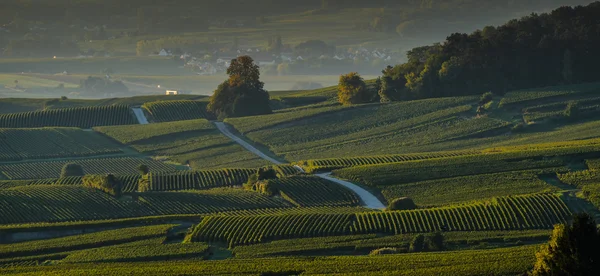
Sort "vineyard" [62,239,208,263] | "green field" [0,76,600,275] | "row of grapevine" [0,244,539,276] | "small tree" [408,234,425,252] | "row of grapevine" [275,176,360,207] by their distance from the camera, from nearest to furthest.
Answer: "row of grapevine" [0,244,539,276] < "vineyard" [62,239,208,263] < "green field" [0,76,600,275] < "small tree" [408,234,425,252] < "row of grapevine" [275,176,360,207]

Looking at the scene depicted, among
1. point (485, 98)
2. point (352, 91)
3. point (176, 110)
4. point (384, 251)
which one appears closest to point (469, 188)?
point (384, 251)

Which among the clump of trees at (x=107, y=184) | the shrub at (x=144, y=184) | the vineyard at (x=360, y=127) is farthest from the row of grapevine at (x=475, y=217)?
the vineyard at (x=360, y=127)

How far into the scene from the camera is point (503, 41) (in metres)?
132

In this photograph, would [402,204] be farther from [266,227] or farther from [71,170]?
[71,170]

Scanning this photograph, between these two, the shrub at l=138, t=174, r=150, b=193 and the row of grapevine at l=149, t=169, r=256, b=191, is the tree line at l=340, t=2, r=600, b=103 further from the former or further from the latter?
the shrub at l=138, t=174, r=150, b=193

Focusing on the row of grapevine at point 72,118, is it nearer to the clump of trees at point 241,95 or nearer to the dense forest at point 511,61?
the clump of trees at point 241,95

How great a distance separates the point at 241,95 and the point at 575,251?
285 feet

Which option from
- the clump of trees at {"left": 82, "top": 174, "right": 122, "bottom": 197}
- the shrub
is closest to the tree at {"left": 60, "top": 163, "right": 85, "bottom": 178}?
the shrub

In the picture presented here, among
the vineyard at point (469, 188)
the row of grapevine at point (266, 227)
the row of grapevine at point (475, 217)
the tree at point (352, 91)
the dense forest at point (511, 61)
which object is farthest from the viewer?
the tree at point (352, 91)

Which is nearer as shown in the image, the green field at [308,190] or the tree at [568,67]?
the green field at [308,190]

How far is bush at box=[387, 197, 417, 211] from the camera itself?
3162 inches

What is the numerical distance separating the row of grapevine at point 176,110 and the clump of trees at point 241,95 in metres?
1.89

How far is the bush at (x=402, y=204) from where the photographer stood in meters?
80.3

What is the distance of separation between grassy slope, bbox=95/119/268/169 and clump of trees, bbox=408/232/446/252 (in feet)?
132
